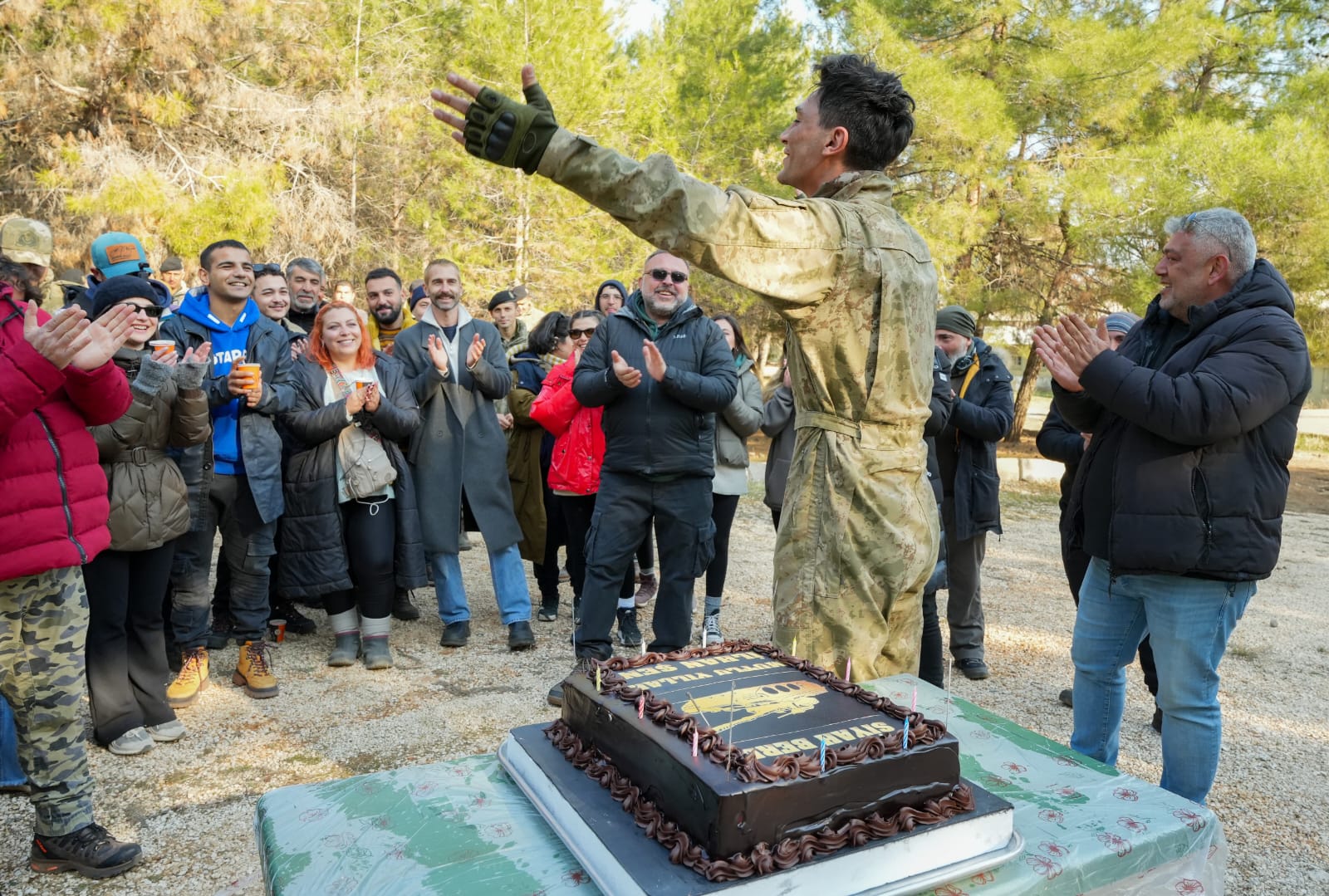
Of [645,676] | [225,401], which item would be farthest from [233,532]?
[645,676]

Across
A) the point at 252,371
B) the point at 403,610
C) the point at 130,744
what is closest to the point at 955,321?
the point at 252,371

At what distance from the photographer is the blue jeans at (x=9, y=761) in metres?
3.31

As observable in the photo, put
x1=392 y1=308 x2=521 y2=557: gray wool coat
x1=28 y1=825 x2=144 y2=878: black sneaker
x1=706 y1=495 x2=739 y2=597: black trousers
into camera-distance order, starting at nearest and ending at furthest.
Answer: x1=28 y1=825 x2=144 y2=878: black sneaker, x1=392 y1=308 x2=521 y2=557: gray wool coat, x1=706 y1=495 x2=739 y2=597: black trousers

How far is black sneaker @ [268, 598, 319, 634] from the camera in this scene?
17.6 ft

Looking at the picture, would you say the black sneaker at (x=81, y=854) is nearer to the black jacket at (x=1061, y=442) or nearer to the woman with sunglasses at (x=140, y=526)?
the woman with sunglasses at (x=140, y=526)

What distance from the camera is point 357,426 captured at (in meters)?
4.71


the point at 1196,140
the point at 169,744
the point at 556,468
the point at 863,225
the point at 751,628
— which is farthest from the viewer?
the point at 1196,140

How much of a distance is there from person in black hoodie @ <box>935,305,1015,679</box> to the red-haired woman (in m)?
2.83

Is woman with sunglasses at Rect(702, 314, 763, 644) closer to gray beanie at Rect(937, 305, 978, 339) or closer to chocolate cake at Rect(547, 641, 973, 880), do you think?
gray beanie at Rect(937, 305, 978, 339)

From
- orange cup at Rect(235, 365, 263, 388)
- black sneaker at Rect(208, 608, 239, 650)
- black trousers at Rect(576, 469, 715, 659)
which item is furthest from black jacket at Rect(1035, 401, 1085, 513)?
black sneaker at Rect(208, 608, 239, 650)

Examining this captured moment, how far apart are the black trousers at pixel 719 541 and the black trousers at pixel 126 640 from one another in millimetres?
2871

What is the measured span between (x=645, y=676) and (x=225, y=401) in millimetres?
3436

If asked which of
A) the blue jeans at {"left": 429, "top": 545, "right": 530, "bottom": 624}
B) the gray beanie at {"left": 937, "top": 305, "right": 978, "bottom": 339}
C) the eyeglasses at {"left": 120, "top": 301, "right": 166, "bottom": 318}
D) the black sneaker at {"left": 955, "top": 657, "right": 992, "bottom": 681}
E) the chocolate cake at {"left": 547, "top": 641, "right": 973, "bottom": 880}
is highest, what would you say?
the gray beanie at {"left": 937, "top": 305, "right": 978, "bottom": 339}

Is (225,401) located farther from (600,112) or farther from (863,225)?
(600,112)
